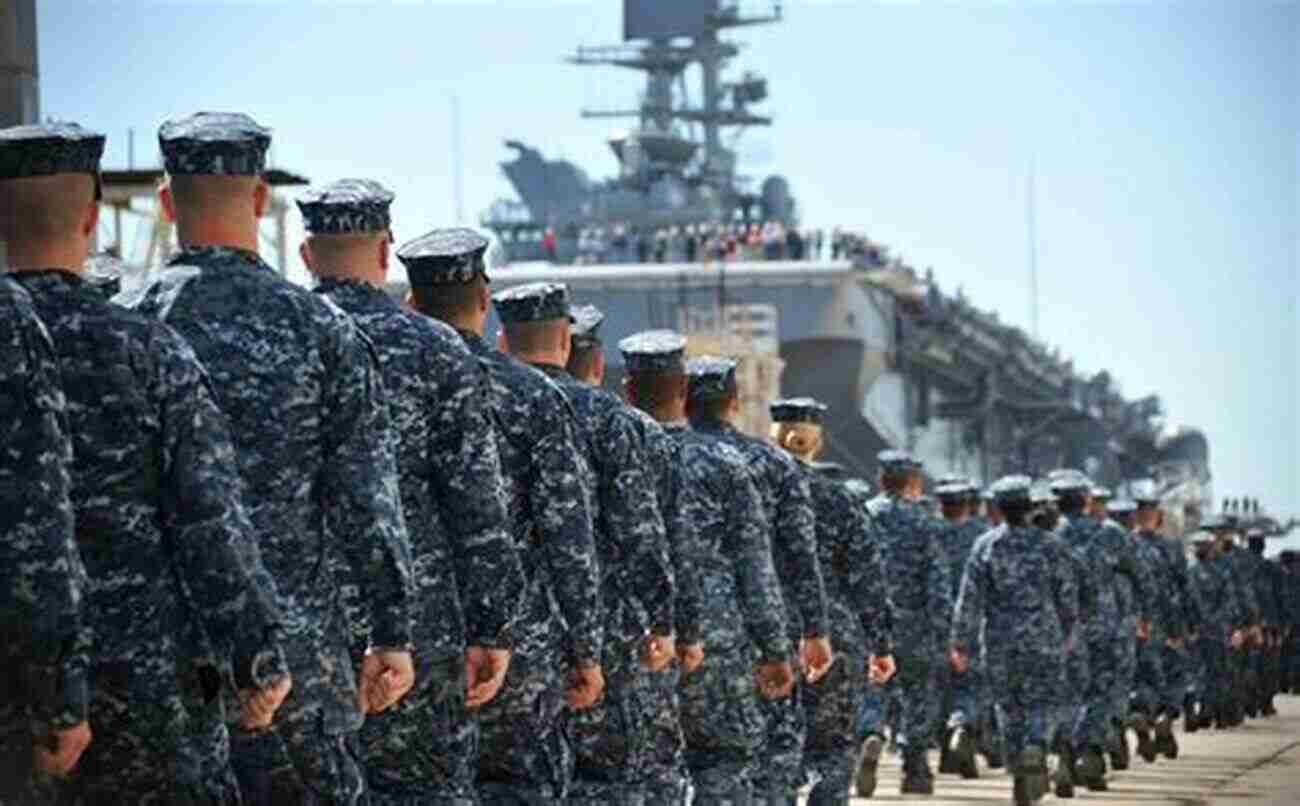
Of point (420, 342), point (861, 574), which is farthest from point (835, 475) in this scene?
point (420, 342)

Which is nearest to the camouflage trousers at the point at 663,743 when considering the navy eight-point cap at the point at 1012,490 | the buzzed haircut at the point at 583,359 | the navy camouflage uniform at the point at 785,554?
the buzzed haircut at the point at 583,359

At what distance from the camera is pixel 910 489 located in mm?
22484

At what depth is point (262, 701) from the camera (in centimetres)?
693

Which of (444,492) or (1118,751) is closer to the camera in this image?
(444,492)

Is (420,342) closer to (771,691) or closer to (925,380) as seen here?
(771,691)

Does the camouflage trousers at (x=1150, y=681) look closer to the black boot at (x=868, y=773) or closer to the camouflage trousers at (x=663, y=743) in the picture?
the black boot at (x=868, y=773)

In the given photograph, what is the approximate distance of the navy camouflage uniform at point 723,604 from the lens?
12680 mm

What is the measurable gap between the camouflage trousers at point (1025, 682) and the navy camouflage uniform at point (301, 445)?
12957 mm

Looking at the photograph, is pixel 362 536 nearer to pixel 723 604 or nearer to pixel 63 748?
pixel 63 748

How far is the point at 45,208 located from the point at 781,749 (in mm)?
7362

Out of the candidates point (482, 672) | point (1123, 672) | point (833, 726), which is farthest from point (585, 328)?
point (1123, 672)

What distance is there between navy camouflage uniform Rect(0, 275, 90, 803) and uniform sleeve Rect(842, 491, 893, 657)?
925 centimetres

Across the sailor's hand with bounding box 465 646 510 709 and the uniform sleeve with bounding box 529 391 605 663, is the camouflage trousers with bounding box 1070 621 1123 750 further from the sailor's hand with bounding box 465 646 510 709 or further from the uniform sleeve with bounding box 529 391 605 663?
the sailor's hand with bounding box 465 646 510 709

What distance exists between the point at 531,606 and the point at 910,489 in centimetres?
1275
